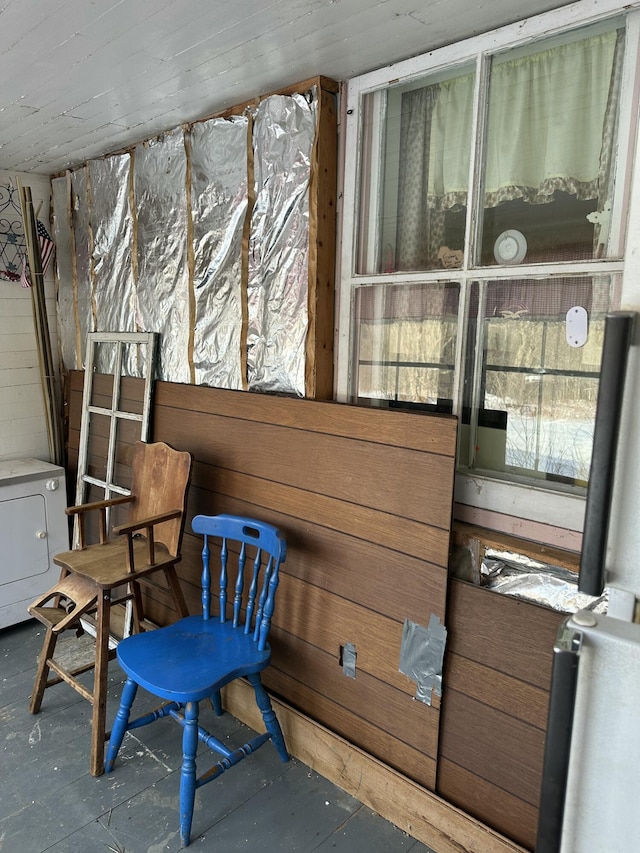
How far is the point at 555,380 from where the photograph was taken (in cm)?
172

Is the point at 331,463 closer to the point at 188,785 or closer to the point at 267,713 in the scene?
the point at 267,713

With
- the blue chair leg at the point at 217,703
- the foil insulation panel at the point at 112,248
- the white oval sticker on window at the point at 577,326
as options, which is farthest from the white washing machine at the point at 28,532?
the white oval sticker on window at the point at 577,326

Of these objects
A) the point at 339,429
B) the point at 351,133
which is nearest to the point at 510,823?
the point at 339,429

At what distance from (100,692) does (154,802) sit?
425 millimetres

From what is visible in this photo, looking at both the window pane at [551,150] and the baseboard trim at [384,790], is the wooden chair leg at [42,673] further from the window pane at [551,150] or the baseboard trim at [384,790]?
the window pane at [551,150]

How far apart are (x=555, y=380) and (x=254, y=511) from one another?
128 centimetres

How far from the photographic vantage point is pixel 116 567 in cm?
242

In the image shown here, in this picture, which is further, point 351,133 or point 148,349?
point 148,349

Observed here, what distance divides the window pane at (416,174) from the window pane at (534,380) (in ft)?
0.86

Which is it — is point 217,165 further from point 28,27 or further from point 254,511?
point 254,511

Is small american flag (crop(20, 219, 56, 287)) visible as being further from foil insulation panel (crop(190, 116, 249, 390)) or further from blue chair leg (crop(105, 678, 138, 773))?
blue chair leg (crop(105, 678, 138, 773))

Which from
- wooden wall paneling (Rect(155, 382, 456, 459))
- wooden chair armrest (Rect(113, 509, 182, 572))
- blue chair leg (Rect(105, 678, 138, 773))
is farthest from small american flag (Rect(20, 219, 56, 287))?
blue chair leg (Rect(105, 678, 138, 773))

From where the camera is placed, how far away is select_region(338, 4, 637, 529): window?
162 centimetres

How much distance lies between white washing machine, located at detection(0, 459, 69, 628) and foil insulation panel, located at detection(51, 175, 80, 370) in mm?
769
